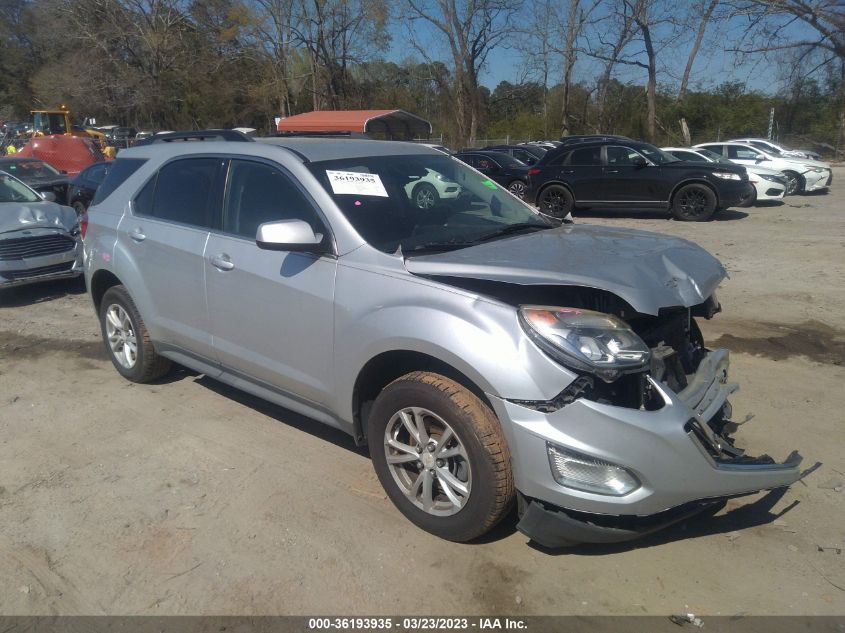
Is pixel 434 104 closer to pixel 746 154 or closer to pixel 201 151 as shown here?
pixel 746 154

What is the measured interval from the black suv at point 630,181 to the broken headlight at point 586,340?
11.0m

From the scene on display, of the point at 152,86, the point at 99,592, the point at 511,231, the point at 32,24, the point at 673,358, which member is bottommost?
the point at 99,592

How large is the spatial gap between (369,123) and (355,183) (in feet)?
34.9

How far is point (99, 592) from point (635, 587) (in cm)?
234

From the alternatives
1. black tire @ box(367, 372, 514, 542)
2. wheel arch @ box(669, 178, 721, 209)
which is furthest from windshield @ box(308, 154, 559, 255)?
wheel arch @ box(669, 178, 721, 209)

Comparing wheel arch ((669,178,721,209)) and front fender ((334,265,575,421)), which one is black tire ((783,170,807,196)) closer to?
wheel arch ((669,178,721,209))

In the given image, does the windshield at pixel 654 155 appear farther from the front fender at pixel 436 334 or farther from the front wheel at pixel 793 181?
the front fender at pixel 436 334

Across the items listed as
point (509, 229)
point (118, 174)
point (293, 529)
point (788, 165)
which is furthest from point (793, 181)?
point (293, 529)

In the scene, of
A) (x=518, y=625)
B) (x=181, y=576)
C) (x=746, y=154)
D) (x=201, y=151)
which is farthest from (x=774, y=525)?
(x=746, y=154)

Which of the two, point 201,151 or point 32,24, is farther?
point 32,24

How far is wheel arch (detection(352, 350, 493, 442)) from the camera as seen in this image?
305 centimetres

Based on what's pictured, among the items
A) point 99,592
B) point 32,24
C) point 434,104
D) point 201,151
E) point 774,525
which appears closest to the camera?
point 99,592

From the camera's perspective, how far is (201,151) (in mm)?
4555

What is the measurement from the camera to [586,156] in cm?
1578
